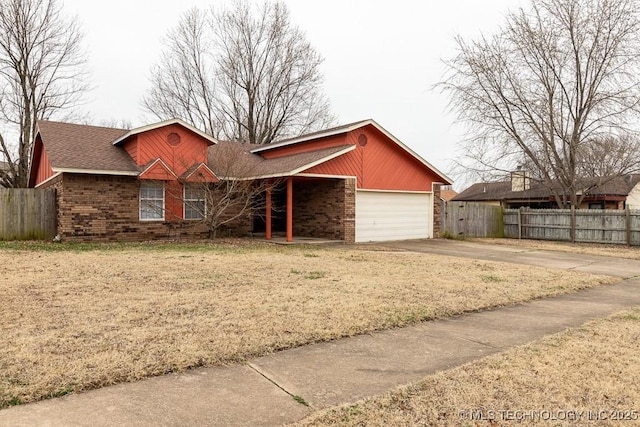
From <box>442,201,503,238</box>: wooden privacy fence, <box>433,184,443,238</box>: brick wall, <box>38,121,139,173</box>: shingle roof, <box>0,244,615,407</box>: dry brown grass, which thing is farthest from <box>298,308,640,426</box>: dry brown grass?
<box>442,201,503,238</box>: wooden privacy fence

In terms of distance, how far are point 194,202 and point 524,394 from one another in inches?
571

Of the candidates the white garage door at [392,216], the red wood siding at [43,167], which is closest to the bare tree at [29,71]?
the red wood siding at [43,167]

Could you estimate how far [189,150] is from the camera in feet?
53.7

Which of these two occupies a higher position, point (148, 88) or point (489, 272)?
point (148, 88)

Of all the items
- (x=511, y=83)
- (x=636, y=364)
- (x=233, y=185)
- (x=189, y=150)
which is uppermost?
(x=511, y=83)

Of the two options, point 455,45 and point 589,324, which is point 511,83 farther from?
point 589,324

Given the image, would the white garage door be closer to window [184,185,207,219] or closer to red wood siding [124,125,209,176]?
window [184,185,207,219]

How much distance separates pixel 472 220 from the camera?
21.6 metres

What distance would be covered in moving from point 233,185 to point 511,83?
14.5m

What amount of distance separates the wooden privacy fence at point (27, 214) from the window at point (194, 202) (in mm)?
4398

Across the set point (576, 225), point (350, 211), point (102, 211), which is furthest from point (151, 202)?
point (576, 225)

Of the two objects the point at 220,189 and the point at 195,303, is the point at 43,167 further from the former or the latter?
Answer: the point at 195,303

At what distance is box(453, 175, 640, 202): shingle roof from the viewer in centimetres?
2605

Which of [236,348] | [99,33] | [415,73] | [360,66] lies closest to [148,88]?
[99,33]
